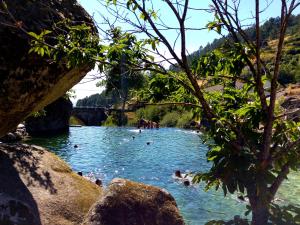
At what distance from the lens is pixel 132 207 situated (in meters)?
9.05

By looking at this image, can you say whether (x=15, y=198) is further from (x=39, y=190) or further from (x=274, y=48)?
(x=274, y=48)

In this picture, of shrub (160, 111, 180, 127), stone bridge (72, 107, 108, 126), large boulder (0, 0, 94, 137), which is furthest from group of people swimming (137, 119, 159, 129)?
large boulder (0, 0, 94, 137)

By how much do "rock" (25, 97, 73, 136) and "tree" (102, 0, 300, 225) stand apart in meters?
53.7

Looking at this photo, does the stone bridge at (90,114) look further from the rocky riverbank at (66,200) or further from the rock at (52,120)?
the rocky riverbank at (66,200)

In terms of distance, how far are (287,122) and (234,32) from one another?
1.48 m

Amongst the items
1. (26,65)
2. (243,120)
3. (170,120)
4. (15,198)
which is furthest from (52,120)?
(243,120)

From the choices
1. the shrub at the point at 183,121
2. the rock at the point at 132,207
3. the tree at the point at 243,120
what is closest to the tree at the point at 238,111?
the tree at the point at 243,120

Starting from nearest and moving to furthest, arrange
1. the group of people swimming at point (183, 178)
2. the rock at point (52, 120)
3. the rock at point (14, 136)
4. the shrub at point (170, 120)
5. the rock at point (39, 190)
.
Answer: the rock at point (39, 190), the group of people swimming at point (183, 178), the rock at point (14, 136), the rock at point (52, 120), the shrub at point (170, 120)

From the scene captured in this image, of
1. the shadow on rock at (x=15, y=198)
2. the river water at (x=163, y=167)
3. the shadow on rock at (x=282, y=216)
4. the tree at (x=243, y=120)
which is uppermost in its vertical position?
the tree at (x=243, y=120)

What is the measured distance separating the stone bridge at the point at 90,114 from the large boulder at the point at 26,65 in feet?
322

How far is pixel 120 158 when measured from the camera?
33.3 meters

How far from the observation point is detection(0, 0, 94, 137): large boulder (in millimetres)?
8977

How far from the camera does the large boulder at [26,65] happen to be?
8.98 m

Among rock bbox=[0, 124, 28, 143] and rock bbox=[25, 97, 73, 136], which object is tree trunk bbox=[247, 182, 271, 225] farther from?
rock bbox=[25, 97, 73, 136]
